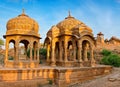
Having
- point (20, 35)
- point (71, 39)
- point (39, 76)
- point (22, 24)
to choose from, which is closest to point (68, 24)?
point (71, 39)

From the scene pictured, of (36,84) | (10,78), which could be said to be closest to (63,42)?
(36,84)

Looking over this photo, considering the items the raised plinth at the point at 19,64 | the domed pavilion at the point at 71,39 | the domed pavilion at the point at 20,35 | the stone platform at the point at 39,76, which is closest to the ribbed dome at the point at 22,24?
the domed pavilion at the point at 20,35

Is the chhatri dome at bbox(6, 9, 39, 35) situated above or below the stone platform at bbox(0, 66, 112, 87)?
above

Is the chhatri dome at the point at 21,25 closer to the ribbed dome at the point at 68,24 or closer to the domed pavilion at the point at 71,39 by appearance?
the domed pavilion at the point at 71,39

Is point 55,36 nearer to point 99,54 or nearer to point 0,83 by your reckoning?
point 0,83

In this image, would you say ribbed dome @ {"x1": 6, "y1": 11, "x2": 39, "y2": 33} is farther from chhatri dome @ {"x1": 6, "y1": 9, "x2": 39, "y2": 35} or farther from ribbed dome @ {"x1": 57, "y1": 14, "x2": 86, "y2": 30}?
ribbed dome @ {"x1": 57, "y1": 14, "x2": 86, "y2": 30}

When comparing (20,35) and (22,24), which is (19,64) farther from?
(22,24)

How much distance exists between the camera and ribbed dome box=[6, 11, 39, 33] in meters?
13.6

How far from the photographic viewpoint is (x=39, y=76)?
11.6 meters

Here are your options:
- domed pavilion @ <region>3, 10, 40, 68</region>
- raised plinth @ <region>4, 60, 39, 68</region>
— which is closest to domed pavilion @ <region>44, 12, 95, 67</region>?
domed pavilion @ <region>3, 10, 40, 68</region>

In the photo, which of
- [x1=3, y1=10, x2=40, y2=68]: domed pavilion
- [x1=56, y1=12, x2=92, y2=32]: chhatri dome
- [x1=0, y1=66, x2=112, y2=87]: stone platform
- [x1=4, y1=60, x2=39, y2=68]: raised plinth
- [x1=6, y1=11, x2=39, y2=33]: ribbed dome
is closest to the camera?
[x1=0, y1=66, x2=112, y2=87]: stone platform

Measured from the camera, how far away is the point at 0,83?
1030 centimetres

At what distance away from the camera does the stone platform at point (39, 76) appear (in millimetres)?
10547

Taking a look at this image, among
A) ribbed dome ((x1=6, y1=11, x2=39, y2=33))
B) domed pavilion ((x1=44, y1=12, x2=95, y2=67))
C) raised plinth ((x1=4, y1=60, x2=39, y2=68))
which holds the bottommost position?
raised plinth ((x1=4, y1=60, x2=39, y2=68))
